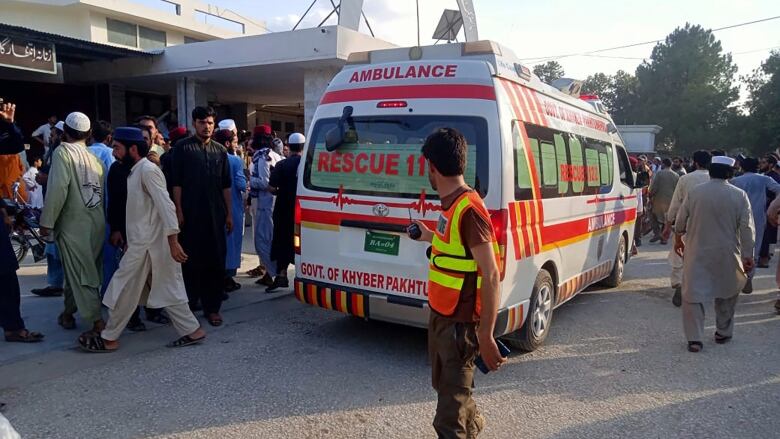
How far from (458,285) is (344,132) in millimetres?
2246

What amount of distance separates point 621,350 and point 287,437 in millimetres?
3208

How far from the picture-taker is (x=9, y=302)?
440cm

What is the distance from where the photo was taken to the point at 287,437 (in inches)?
124

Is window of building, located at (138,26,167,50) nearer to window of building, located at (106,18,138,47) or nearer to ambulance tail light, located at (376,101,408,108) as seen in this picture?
window of building, located at (106,18,138,47)

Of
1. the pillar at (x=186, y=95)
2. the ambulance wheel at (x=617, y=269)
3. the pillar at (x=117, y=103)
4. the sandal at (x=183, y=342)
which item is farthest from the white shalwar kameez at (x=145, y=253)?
the pillar at (x=117, y=103)

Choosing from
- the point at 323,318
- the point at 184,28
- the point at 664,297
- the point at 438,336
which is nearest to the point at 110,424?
the point at 438,336

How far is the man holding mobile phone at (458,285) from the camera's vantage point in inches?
96.3

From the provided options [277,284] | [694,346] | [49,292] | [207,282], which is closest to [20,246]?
[49,292]

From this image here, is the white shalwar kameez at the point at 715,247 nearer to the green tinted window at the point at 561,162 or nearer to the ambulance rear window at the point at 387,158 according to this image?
the green tinted window at the point at 561,162

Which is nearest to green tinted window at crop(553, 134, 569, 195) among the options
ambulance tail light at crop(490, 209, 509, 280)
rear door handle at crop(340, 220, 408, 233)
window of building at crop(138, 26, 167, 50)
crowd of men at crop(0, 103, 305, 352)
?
ambulance tail light at crop(490, 209, 509, 280)

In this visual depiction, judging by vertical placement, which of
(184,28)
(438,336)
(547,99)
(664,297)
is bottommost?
(664,297)

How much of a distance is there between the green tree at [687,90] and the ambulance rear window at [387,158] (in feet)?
170

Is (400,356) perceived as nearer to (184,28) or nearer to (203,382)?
(203,382)

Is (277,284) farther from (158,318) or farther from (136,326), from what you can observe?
(136,326)
